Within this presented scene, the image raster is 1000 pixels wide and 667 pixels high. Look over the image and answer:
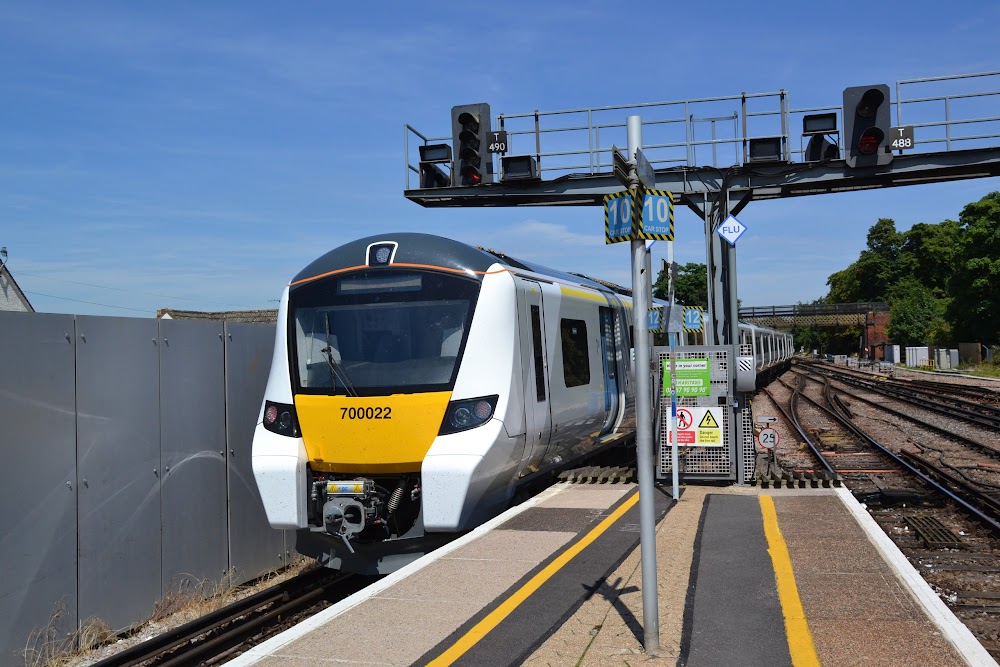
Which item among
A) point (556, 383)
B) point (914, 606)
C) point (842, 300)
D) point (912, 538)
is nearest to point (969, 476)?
point (912, 538)

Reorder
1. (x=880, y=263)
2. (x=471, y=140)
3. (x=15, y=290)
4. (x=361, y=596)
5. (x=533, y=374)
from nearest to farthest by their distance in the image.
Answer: (x=361, y=596)
(x=533, y=374)
(x=471, y=140)
(x=15, y=290)
(x=880, y=263)

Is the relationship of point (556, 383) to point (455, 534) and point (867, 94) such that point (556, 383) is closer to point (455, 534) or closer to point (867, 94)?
point (455, 534)

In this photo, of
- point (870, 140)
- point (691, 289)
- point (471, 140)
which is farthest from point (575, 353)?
Answer: point (691, 289)

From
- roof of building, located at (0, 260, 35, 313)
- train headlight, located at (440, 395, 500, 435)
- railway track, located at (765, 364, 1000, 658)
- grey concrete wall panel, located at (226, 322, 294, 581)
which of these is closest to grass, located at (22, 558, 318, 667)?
grey concrete wall panel, located at (226, 322, 294, 581)

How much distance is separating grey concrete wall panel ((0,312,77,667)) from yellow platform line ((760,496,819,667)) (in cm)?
544

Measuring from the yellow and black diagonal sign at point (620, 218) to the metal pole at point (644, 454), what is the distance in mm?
67

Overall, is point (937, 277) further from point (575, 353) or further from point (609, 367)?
point (575, 353)

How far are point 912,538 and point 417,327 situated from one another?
20.4 feet

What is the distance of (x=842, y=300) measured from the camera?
116688mm

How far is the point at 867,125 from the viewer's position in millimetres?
11578

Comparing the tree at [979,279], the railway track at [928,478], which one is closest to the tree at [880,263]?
the tree at [979,279]

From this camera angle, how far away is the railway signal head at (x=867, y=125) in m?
11.4

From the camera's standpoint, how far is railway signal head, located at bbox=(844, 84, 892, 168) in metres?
11.4

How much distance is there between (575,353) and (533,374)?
5.91 feet
